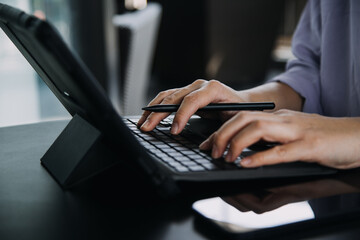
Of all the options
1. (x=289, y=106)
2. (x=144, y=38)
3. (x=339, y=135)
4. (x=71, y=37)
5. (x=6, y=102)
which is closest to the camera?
(x=339, y=135)

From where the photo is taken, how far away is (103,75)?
258cm

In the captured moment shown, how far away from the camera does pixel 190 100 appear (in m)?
0.60

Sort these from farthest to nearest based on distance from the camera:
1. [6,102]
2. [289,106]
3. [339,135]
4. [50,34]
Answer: [6,102] < [289,106] < [339,135] < [50,34]

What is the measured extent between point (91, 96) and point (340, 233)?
0.23m

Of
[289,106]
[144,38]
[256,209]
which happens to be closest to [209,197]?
[256,209]

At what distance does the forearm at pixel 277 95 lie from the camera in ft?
2.50

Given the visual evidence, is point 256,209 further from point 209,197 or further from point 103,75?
point 103,75

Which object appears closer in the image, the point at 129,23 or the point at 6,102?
the point at 129,23

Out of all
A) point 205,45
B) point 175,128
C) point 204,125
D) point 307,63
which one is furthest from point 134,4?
point 175,128

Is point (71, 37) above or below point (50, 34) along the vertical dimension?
below

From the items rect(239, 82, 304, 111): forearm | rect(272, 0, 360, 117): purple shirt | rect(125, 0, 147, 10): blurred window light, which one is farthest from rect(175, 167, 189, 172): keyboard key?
rect(125, 0, 147, 10): blurred window light

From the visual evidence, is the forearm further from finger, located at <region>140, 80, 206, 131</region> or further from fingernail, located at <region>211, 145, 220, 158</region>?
fingernail, located at <region>211, 145, 220, 158</region>

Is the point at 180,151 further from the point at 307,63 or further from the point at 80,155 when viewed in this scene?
the point at 307,63

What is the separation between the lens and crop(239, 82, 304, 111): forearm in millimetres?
763
